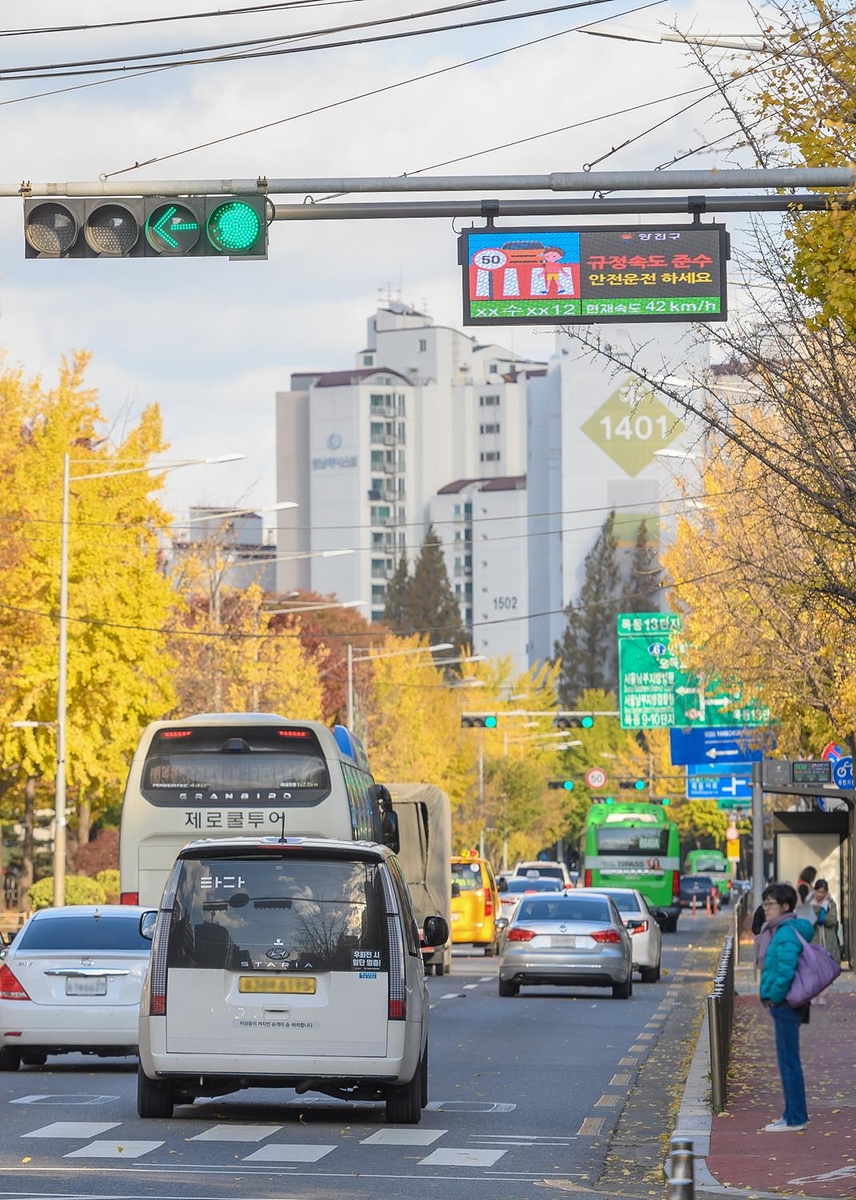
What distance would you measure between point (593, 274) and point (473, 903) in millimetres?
32273

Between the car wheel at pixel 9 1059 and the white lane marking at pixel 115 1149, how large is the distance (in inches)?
229

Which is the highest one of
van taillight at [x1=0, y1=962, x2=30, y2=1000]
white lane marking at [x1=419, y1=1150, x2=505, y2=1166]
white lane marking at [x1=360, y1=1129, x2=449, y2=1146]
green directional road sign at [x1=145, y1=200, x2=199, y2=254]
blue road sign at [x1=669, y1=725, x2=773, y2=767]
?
green directional road sign at [x1=145, y1=200, x2=199, y2=254]

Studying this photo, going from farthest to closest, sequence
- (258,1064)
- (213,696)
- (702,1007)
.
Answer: (213,696) → (702,1007) → (258,1064)

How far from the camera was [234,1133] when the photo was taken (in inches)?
559

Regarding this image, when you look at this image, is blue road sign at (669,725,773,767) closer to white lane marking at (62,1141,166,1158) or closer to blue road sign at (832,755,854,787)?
Result: blue road sign at (832,755,854,787)

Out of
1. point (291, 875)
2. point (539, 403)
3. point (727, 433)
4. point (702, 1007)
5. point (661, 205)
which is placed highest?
point (539, 403)

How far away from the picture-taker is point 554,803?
386 feet

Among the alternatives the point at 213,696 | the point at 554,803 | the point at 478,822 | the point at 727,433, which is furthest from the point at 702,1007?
the point at 554,803

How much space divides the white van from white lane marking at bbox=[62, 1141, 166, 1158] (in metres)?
0.82

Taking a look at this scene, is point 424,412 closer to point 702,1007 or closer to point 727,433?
point 702,1007

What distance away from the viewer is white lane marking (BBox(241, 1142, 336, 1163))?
1285 cm

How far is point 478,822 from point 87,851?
3484 centimetres

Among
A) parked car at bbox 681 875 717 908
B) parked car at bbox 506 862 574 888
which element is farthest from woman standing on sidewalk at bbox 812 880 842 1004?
parked car at bbox 681 875 717 908

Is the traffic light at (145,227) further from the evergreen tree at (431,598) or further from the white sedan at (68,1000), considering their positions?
the evergreen tree at (431,598)
